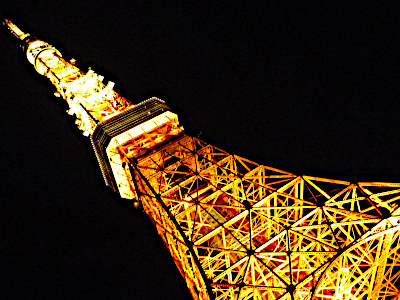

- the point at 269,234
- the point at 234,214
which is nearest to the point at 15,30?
the point at 234,214

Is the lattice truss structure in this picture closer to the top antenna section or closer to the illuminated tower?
the illuminated tower

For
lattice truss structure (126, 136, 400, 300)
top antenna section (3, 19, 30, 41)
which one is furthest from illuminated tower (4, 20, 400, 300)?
top antenna section (3, 19, 30, 41)

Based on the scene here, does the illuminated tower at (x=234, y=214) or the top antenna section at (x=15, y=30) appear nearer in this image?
the illuminated tower at (x=234, y=214)

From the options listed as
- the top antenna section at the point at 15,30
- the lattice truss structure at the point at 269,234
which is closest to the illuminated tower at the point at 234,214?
the lattice truss structure at the point at 269,234

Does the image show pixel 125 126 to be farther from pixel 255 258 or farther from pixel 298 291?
pixel 298 291

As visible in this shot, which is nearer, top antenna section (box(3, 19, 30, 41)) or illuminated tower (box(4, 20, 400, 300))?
illuminated tower (box(4, 20, 400, 300))

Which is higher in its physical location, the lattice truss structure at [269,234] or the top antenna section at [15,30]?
the top antenna section at [15,30]

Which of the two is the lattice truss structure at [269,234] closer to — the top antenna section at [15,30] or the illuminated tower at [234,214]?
the illuminated tower at [234,214]
